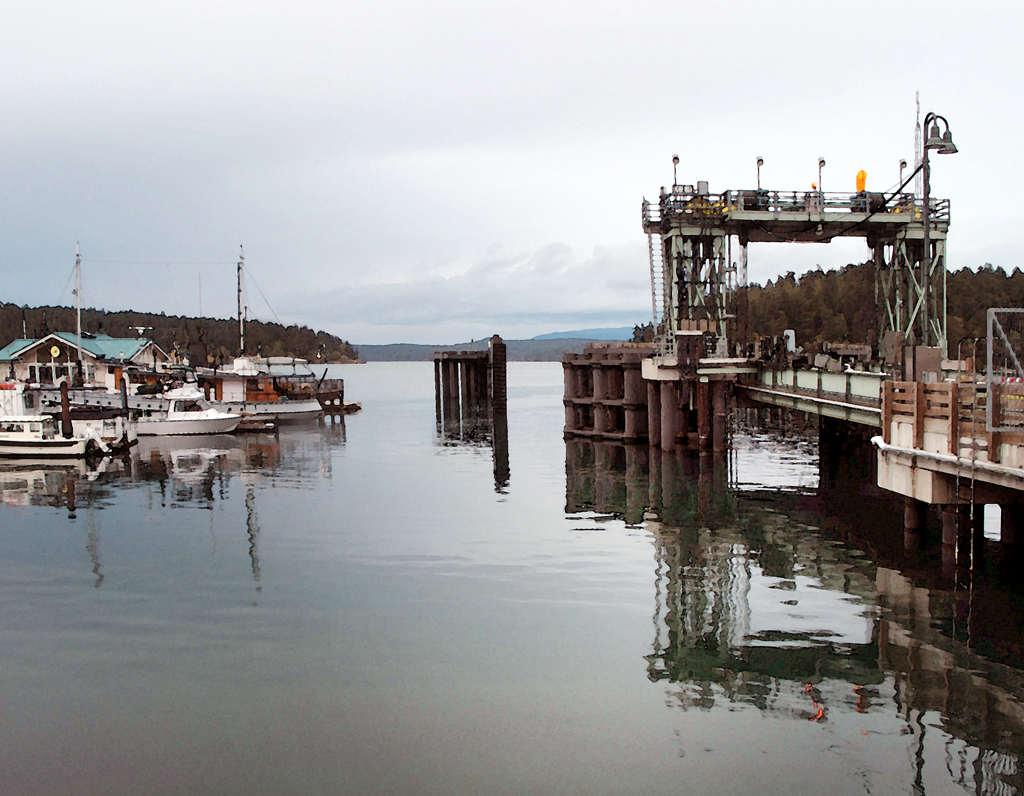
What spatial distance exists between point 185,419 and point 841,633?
52490 millimetres

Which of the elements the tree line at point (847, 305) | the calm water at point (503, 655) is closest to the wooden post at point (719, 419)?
the calm water at point (503, 655)

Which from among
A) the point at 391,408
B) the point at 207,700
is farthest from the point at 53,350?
the point at 207,700

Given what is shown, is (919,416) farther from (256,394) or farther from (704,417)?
(256,394)

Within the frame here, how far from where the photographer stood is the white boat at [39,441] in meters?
45.0

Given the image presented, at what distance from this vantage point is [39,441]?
148 ft

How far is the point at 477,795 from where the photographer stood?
33.4ft

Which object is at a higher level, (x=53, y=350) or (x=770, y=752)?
(x=53, y=350)

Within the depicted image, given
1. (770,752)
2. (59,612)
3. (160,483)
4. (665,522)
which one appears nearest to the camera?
(770,752)

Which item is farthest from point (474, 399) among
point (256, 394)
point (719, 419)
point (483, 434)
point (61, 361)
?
point (719, 419)

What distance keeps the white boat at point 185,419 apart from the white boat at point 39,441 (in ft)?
38.1

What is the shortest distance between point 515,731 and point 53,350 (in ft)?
231

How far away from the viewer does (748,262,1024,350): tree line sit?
404ft

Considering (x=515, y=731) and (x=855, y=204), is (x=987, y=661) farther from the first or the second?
(x=855, y=204)

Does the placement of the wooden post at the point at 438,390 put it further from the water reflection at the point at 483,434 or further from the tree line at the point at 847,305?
the tree line at the point at 847,305
